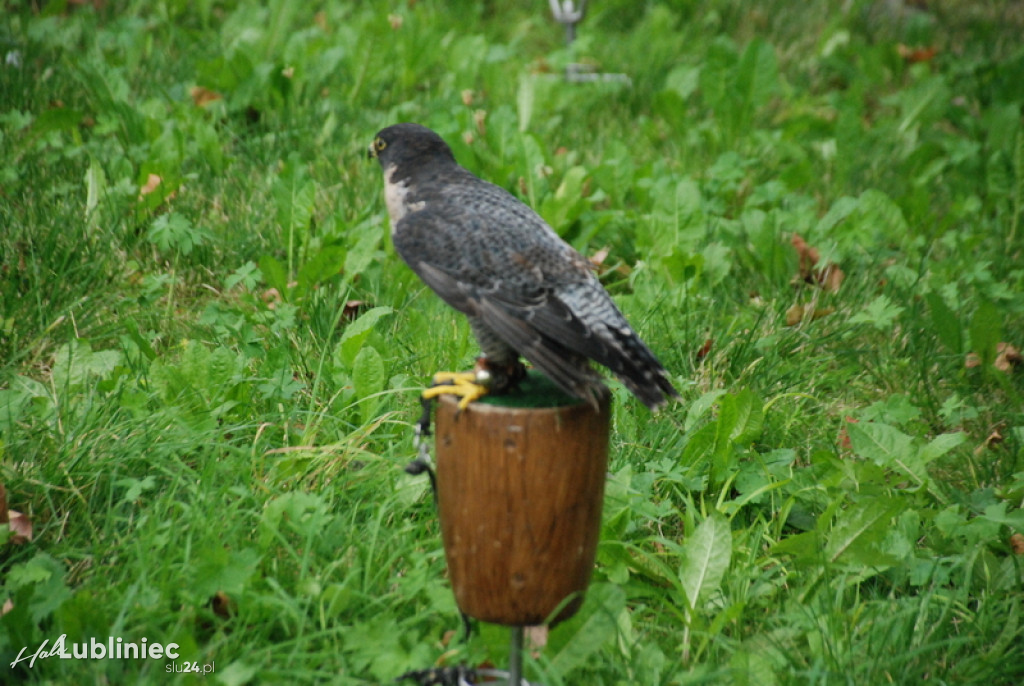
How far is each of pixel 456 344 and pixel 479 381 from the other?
3.73ft

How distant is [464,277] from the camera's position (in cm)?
225

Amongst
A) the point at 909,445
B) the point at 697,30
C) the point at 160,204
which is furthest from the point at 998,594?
the point at 697,30

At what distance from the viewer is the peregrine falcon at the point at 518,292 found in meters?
2.14

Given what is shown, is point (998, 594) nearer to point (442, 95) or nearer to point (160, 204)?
point (160, 204)

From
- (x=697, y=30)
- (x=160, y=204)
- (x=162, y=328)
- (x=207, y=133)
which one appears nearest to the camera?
(x=162, y=328)

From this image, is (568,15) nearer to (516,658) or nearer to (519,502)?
(519,502)

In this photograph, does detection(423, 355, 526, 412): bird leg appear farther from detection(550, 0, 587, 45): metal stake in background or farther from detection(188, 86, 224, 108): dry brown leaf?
detection(550, 0, 587, 45): metal stake in background

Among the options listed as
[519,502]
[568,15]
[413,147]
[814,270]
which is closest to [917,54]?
[568,15]

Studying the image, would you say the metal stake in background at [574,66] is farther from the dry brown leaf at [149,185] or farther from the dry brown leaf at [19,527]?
the dry brown leaf at [19,527]

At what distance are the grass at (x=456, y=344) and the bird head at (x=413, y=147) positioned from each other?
2.14ft

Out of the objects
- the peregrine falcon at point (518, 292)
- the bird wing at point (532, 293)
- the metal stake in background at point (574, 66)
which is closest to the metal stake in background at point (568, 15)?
the metal stake in background at point (574, 66)

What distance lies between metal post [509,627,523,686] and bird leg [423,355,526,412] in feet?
1.83

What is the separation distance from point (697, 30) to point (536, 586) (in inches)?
210

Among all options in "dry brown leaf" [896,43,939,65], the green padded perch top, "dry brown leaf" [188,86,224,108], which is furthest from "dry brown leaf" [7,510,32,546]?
"dry brown leaf" [896,43,939,65]
